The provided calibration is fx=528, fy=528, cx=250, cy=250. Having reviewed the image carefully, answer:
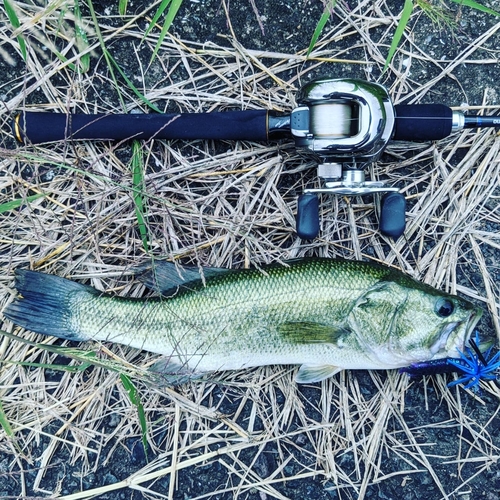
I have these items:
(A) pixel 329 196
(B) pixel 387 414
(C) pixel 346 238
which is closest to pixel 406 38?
(A) pixel 329 196

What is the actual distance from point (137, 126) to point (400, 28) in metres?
1.36

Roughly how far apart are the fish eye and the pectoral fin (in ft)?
1.84

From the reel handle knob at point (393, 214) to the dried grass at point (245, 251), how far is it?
184mm

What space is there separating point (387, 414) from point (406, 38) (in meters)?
1.99

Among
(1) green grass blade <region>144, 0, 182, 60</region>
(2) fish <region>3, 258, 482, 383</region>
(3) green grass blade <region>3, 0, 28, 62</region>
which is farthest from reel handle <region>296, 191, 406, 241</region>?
(3) green grass blade <region>3, 0, 28, 62</region>

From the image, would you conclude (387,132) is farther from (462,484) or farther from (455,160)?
(462,484)

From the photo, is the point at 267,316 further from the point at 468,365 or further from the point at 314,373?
the point at 468,365

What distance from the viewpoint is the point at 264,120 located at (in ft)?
8.31

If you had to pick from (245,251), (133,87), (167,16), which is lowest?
(245,251)

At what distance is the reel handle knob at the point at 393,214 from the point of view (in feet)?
8.34

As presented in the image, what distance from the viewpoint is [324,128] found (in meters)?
2.34

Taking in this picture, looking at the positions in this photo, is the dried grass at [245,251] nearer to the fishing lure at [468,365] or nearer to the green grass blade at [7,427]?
the green grass blade at [7,427]

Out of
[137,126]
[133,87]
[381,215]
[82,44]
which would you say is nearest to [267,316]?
[381,215]

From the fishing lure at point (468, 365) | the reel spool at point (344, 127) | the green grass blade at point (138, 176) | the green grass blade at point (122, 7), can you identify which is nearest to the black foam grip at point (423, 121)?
the reel spool at point (344, 127)
